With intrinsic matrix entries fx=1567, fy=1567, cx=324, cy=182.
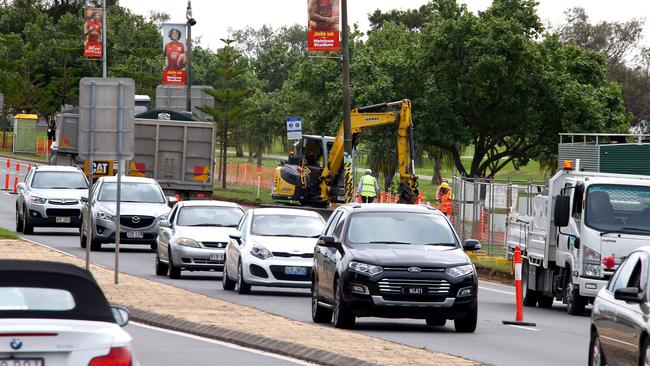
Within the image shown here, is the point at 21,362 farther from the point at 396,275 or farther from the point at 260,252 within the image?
the point at 260,252

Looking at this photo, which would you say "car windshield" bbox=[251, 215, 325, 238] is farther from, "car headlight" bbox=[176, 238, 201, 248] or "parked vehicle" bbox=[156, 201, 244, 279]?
"car headlight" bbox=[176, 238, 201, 248]

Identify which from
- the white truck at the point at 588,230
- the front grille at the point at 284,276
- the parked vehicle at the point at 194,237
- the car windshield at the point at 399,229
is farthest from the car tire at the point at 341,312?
the parked vehicle at the point at 194,237

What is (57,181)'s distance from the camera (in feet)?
138

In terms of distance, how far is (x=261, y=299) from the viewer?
2516 cm

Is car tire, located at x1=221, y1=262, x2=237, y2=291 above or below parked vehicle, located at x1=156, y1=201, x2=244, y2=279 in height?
below

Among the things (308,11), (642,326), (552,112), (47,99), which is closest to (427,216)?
(642,326)

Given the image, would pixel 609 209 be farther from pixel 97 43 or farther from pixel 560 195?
pixel 97 43

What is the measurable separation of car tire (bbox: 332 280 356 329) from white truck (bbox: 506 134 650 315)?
514 centimetres

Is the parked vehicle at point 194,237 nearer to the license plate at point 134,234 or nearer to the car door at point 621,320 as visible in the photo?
the license plate at point 134,234

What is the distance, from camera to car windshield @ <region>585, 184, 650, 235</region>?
78.5ft

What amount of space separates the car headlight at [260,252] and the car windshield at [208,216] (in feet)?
15.9

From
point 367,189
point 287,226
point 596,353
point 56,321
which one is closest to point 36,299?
point 56,321

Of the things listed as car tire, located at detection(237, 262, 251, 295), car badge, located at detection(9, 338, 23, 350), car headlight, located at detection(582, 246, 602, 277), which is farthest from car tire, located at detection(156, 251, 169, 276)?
car badge, located at detection(9, 338, 23, 350)

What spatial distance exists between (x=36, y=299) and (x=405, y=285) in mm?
10804
